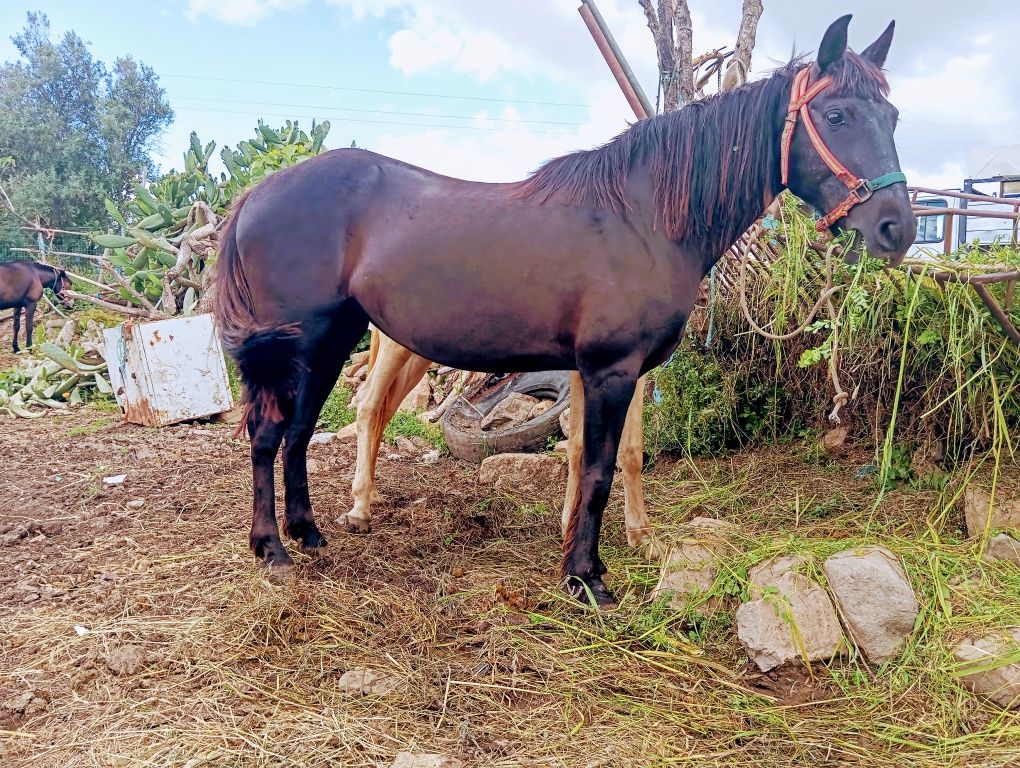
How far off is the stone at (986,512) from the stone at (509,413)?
10.9ft

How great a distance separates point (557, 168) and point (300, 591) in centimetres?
209

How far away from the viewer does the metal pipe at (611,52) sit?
488 centimetres

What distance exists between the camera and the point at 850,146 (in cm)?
265

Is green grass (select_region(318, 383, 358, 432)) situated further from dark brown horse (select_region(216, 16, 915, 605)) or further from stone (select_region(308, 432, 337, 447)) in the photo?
dark brown horse (select_region(216, 16, 915, 605))

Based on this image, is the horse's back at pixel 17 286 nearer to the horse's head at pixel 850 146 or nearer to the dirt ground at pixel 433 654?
the dirt ground at pixel 433 654

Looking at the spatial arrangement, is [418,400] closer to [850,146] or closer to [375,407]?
[375,407]

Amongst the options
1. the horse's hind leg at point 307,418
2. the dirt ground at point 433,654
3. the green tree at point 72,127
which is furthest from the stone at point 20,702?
the green tree at point 72,127

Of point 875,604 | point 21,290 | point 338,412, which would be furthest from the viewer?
point 21,290

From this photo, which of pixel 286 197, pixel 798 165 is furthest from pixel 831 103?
pixel 286 197

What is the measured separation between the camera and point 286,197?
3289 millimetres

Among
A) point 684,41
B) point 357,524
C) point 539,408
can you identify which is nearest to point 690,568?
point 357,524

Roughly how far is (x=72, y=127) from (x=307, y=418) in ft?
80.8

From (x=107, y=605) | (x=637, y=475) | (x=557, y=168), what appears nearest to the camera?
(x=107, y=605)

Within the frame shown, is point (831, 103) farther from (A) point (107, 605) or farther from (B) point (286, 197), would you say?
(A) point (107, 605)
